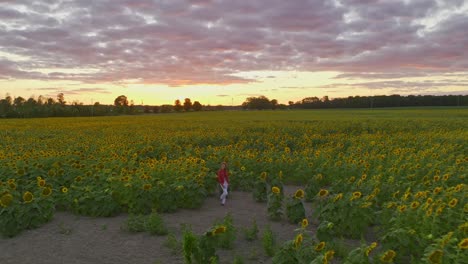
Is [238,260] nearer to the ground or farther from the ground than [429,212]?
nearer to the ground

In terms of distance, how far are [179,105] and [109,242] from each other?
134172mm

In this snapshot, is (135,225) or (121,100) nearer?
(135,225)

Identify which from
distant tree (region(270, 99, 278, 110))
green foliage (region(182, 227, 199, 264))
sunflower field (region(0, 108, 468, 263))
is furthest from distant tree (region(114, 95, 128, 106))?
green foliage (region(182, 227, 199, 264))

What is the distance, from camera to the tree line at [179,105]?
88.9 metres

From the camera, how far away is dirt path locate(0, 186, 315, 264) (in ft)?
22.0

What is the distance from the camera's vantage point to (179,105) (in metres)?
140

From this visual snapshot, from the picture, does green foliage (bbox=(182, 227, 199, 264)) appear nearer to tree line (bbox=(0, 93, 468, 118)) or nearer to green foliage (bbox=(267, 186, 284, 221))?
green foliage (bbox=(267, 186, 284, 221))

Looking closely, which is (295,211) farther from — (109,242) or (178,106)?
(178,106)

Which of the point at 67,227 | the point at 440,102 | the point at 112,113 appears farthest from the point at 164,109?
the point at 67,227

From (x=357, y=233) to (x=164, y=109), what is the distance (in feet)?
431

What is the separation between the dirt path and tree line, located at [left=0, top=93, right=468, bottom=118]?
85909mm

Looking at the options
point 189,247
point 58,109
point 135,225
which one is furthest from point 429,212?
point 58,109

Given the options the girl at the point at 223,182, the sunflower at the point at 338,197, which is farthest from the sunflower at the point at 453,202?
the girl at the point at 223,182

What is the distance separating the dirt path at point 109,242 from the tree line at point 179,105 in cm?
8591
